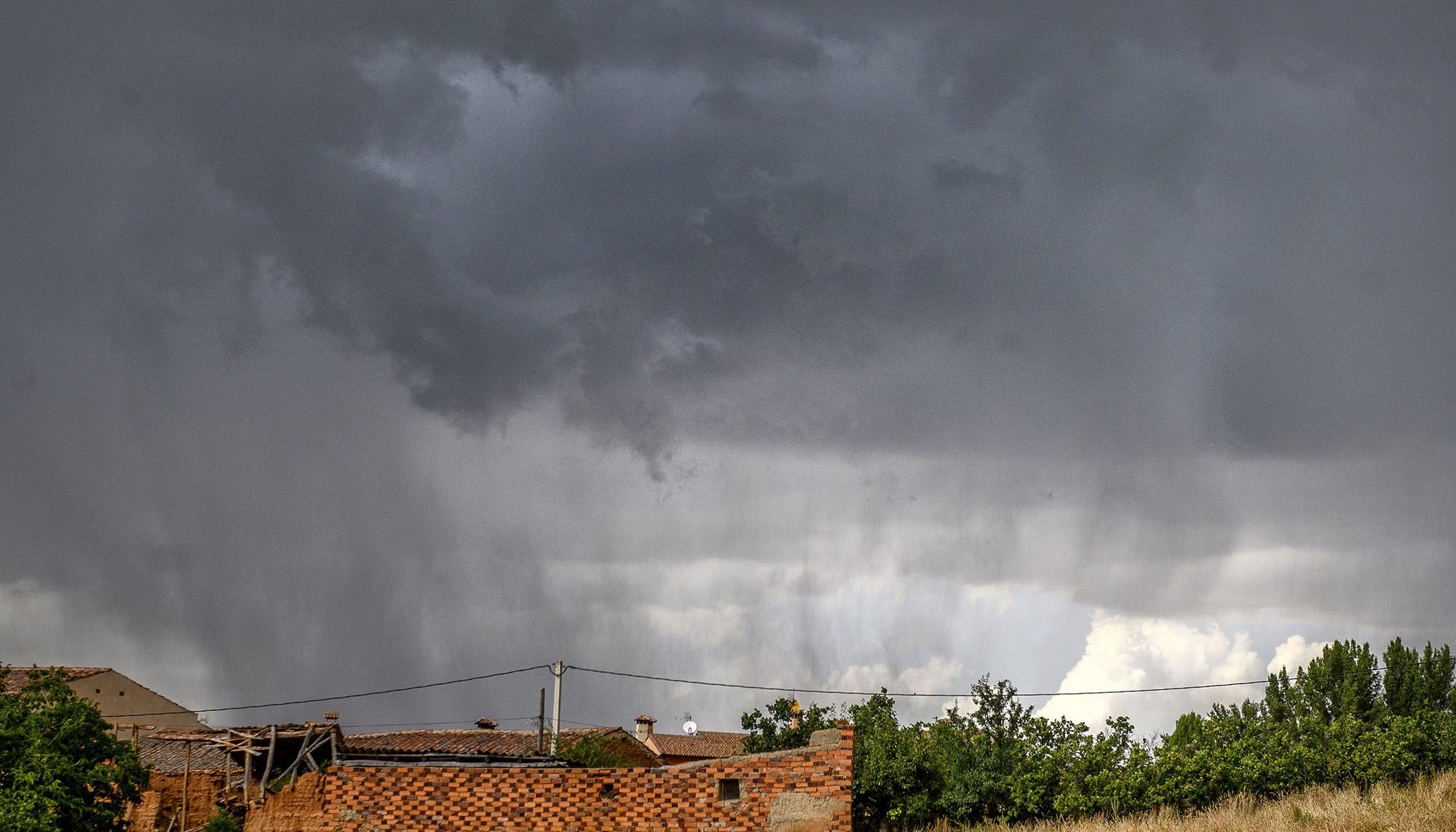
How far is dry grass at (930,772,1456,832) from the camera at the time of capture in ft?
80.5

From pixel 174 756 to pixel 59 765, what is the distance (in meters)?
21.2

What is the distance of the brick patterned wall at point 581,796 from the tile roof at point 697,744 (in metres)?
39.9

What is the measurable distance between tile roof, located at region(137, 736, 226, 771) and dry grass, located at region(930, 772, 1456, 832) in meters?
28.8

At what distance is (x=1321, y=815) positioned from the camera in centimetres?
2594

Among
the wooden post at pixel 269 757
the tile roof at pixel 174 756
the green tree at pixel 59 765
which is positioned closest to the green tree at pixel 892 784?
the wooden post at pixel 269 757

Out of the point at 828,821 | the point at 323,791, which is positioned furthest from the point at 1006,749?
the point at 323,791

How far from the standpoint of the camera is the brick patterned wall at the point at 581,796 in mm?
26172

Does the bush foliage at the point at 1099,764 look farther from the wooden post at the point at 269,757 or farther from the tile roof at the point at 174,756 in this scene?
the tile roof at the point at 174,756

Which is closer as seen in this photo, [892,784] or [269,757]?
[269,757]

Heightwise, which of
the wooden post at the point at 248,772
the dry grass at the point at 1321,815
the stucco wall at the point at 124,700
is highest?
the stucco wall at the point at 124,700

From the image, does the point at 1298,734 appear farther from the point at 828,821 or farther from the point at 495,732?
the point at 495,732

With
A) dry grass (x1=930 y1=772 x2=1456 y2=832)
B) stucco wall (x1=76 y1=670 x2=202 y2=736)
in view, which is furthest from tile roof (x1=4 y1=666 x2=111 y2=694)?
dry grass (x1=930 y1=772 x2=1456 y2=832)

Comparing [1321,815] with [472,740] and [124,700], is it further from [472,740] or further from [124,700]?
[124,700]

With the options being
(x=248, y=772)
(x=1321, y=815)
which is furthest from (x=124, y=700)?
(x=1321, y=815)
